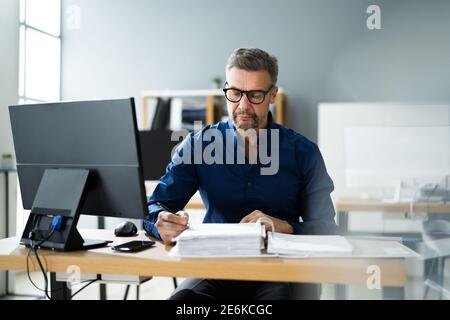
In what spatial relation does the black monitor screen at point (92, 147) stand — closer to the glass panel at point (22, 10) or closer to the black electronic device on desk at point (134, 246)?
the black electronic device on desk at point (134, 246)

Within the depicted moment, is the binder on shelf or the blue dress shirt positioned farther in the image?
the binder on shelf

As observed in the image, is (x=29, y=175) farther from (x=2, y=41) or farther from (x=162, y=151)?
(x=162, y=151)

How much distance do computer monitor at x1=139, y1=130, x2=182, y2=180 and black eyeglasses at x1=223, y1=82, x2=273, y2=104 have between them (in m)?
1.08

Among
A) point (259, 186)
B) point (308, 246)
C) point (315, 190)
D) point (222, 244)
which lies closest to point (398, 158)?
point (315, 190)

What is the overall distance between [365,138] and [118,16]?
98 centimetres

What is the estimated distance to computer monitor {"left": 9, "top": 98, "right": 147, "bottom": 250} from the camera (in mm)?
992

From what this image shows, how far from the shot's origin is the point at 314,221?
47.3 inches

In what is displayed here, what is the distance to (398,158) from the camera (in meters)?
1.55

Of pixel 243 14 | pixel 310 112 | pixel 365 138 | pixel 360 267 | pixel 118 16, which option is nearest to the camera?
pixel 360 267

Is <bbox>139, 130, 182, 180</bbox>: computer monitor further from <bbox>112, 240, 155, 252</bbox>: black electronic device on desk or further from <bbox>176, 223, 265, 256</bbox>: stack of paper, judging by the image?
<bbox>176, 223, 265, 256</bbox>: stack of paper

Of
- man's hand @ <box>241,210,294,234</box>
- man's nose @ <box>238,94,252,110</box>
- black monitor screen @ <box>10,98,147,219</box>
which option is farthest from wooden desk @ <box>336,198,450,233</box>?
black monitor screen @ <box>10,98,147,219</box>

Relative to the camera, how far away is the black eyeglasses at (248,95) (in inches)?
46.9

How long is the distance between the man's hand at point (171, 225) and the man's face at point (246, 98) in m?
0.31
